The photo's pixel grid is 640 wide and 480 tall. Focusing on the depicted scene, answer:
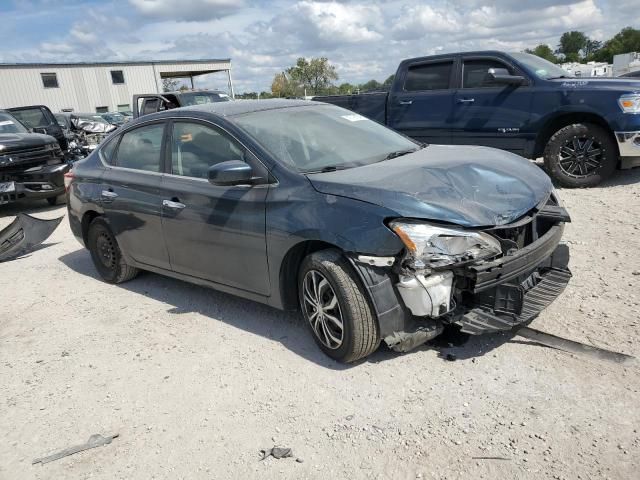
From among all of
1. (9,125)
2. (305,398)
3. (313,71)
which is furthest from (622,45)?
(305,398)

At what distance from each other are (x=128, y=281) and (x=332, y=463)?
366 centimetres

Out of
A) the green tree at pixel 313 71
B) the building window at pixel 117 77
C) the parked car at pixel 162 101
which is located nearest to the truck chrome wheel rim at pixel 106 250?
the parked car at pixel 162 101

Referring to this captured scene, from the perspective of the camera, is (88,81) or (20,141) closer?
(20,141)

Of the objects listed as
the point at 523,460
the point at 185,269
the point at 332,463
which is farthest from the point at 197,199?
the point at 523,460

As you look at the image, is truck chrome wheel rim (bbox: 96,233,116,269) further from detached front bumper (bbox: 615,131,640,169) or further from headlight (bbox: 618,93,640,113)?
headlight (bbox: 618,93,640,113)

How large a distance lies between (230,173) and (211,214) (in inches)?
21.7

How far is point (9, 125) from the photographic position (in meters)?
10.6

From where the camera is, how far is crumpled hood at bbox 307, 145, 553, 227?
3.10 metres

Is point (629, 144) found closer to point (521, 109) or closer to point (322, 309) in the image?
point (521, 109)

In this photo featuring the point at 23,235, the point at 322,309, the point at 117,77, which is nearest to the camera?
the point at 322,309

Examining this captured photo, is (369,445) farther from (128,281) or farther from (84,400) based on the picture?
(128,281)

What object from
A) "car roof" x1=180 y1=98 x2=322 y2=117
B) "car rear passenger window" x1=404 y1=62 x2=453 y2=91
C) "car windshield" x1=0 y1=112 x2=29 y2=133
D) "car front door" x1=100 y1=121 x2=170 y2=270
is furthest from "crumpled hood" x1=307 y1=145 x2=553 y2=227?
"car windshield" x1=0 y1=112 x2=29 y2=133

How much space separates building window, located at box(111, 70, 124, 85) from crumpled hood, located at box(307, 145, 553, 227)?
167 ft

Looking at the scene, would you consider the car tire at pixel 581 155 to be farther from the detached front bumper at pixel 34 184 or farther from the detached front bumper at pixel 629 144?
the detached front bumper at pixel 34 184
